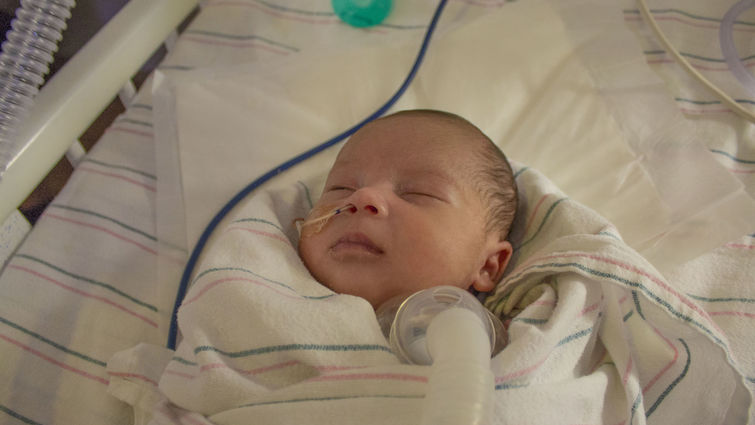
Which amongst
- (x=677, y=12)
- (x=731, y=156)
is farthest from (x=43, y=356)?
(x=677, y=12)

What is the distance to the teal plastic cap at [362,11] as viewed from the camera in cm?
149

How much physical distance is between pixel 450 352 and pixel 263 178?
2.52 ft

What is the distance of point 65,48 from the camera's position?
4.91 ft

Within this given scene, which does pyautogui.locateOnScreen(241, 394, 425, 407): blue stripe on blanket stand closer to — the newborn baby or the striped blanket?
the striped blanket

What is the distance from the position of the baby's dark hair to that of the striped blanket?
0.06 meters

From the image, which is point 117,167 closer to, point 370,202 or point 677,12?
point 370,202

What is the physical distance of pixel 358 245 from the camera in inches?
33.8

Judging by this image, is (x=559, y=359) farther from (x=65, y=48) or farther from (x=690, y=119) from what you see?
(x=65, y=48)

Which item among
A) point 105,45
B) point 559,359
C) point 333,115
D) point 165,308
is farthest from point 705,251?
point 105,45

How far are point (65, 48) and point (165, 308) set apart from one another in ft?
2.87

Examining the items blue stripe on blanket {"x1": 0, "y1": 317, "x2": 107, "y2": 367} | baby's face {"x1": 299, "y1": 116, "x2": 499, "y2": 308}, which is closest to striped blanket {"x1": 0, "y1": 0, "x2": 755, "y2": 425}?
blue stripe on blanket {"x1": 0, "y1": 317, "x2": 107, "y2": 367}

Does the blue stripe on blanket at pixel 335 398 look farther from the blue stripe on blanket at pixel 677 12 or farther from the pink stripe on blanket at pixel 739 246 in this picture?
the blue stripe on blanket at pixel 677 12

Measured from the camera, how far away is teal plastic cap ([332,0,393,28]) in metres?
1.49

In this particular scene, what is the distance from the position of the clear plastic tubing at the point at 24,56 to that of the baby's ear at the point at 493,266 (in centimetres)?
72
